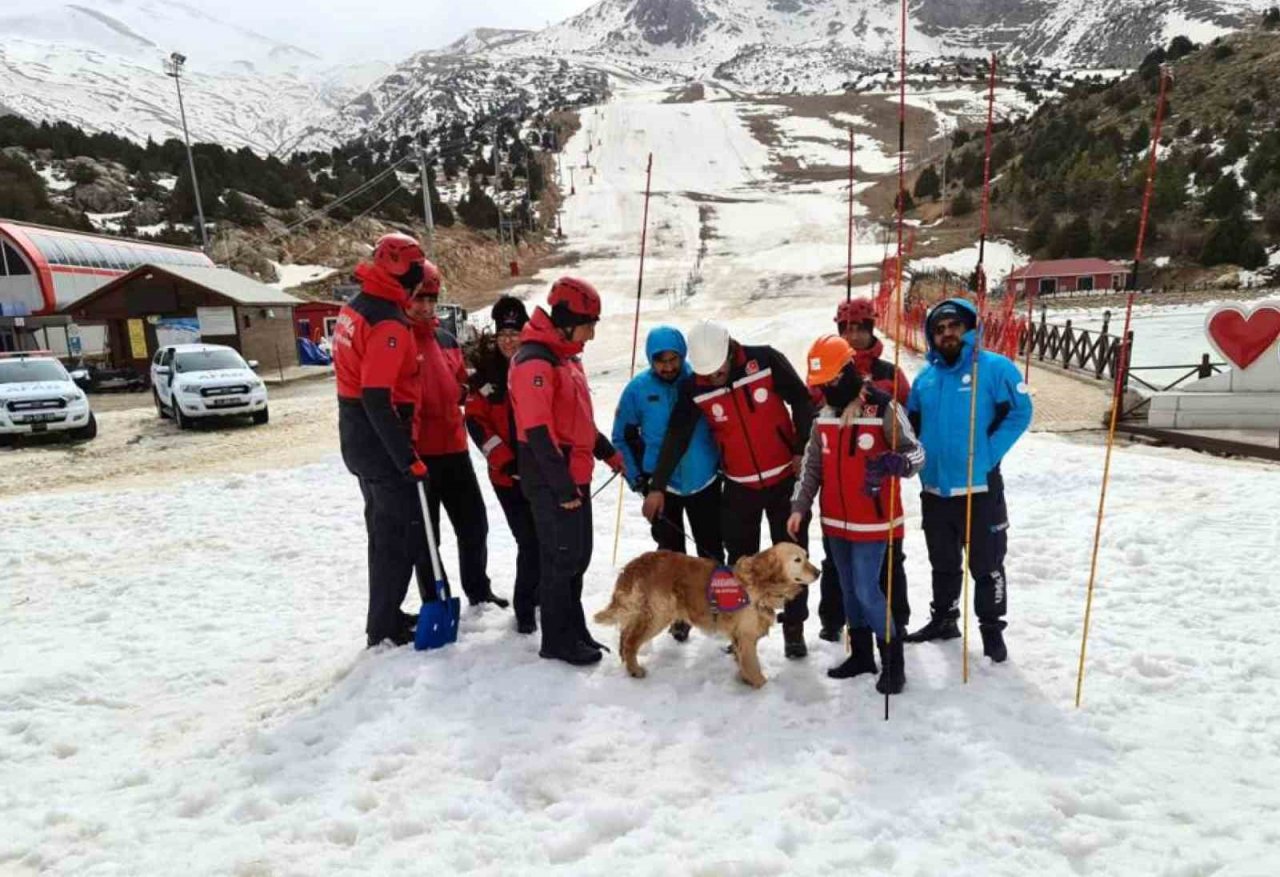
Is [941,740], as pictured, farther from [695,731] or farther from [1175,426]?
[1175,426]

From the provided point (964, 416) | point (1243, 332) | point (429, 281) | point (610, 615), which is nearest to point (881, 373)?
point (964, 416)

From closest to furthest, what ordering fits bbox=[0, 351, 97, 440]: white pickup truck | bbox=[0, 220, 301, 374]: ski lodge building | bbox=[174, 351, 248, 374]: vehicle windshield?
bbox=[0, 351, 97, 440]: white pickup truck → bbox=[174, 351, 248, 374]: vehicle windshield → bbox=[0, 220, 301, 374]: ski lodge building

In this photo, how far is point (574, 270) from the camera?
49.1 m

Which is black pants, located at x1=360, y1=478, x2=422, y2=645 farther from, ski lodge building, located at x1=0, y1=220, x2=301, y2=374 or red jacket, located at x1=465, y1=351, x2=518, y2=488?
ski lodge building, located at x1=0, y1=220, x2=301, y2=374

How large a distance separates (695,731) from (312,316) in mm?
31317

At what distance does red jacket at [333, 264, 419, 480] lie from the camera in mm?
3742

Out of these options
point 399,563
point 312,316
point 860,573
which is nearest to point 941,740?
point 860,573

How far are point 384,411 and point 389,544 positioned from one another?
833 millimetres

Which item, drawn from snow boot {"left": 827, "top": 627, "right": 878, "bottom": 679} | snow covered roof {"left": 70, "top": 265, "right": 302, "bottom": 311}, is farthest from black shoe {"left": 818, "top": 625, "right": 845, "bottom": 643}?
snow covered roof {"left": 70, "top": 265, "right": 302, "bottom": 311}

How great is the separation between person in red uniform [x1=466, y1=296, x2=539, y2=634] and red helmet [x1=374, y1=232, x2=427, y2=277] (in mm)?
816

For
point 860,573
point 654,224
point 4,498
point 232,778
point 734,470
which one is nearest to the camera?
point 232,778

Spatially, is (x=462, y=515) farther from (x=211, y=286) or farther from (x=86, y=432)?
(x=211, y=286)

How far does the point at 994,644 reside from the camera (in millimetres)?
4207

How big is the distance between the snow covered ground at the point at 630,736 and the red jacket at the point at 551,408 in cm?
106
